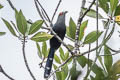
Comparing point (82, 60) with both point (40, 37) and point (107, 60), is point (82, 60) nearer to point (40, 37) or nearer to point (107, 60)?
point (107, 60)

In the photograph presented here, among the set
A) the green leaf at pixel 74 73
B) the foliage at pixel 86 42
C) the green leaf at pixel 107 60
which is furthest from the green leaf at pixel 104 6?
the green leaf at pixel 74 73

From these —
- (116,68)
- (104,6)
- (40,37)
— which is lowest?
(116,68)

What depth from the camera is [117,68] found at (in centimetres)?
118

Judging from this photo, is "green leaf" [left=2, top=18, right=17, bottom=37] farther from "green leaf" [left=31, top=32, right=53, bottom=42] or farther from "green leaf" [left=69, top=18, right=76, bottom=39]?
"green leaf" [left=69, top=18, right=76, bottom=39]

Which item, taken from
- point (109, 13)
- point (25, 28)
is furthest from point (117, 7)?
point (25, 28)

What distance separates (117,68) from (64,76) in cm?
39

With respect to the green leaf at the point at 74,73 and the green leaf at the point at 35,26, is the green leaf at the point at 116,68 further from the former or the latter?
the green leaf at the point at 35,26

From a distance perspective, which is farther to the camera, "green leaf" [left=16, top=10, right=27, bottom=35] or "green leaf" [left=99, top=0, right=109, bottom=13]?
"green leaf" [left=99, top=0, right=109, bottom=13]

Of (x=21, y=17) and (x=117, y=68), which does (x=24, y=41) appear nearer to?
(x=21, y=17)

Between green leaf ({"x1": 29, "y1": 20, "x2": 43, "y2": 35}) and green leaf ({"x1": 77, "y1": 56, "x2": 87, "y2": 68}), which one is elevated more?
green leaf ({"x1": 29, "y1": 20, "x2": 43, "y2": 35})

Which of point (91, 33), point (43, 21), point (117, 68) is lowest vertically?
point (117, 68)

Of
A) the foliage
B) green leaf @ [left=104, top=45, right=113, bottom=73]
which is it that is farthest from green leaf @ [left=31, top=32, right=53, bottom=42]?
green leaf @ [left=104, top=45, right=113, bottom=73]

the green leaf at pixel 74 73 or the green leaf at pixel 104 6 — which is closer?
the green leaf at pixel 74 73

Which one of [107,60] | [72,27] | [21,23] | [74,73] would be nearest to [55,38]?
[72,27]
